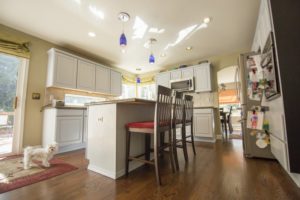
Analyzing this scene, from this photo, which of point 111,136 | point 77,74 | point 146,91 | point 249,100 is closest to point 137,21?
point 77,74

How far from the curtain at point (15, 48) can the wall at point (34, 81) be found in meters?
0.09

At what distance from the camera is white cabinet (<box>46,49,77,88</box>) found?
Answer: 299 cm

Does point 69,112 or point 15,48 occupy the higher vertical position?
point 15,48

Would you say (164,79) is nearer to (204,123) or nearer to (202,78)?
(202,78)

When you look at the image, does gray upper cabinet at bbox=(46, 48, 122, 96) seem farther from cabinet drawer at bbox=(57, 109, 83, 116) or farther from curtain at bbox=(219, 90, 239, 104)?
curtain at bbox=(219, 90, 239, 104)

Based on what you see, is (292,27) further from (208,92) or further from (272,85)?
(208,92)

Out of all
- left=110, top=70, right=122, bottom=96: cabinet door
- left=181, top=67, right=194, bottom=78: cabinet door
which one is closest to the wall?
left=110, top=70, right=122, bottom=96: cabinet door

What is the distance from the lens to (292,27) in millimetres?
1306

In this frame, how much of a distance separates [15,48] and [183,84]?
13.0 ft

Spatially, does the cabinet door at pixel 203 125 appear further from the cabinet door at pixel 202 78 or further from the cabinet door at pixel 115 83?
the cabinet door at pixel 115 83

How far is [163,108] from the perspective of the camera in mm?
1644

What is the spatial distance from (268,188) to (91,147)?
200 cm

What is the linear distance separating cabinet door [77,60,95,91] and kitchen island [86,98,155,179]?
180 centimetres

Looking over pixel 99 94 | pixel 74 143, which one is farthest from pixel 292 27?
pixel 99 94
